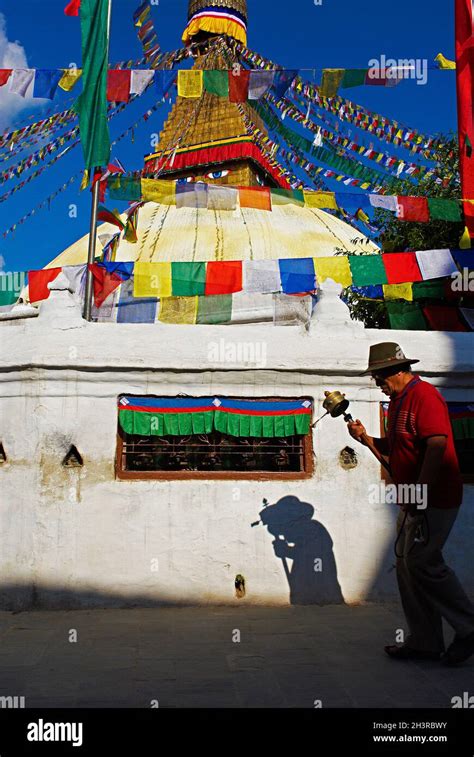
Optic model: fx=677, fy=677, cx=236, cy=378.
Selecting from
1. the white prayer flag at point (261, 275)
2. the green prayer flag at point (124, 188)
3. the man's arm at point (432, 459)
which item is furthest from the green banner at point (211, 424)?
the green prayer flag at point (124, 188)

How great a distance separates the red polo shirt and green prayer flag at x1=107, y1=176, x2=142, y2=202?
593cm

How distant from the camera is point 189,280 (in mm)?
9180

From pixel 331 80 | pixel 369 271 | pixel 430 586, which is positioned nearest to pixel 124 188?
pixel 331 80

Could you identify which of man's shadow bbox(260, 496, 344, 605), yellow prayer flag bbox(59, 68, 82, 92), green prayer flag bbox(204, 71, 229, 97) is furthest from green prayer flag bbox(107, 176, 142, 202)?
man's shadow bbox(260, 496, 344, 605)

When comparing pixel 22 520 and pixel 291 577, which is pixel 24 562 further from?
pixel 291 577

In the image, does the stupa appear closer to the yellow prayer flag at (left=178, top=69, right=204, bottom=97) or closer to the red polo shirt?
the yellow prayer flag at (left=178, top=69, right=204, bottom=97)

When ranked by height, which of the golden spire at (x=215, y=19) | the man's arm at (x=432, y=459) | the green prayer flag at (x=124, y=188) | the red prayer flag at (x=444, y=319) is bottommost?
the man's arm at (x=432, y=459)

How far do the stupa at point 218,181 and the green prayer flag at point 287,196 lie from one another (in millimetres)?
5783

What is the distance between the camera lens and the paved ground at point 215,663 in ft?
11.8

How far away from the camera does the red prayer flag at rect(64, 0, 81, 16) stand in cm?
886

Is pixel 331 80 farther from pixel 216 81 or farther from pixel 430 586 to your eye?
pixel 430 586

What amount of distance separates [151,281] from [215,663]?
5.93 m

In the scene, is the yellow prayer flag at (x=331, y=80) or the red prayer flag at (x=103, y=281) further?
the yellow prayer flag at (x=331, y=80)

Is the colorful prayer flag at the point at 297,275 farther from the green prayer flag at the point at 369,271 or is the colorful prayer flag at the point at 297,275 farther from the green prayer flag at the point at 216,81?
the green prayer flag at the point at 216,81
